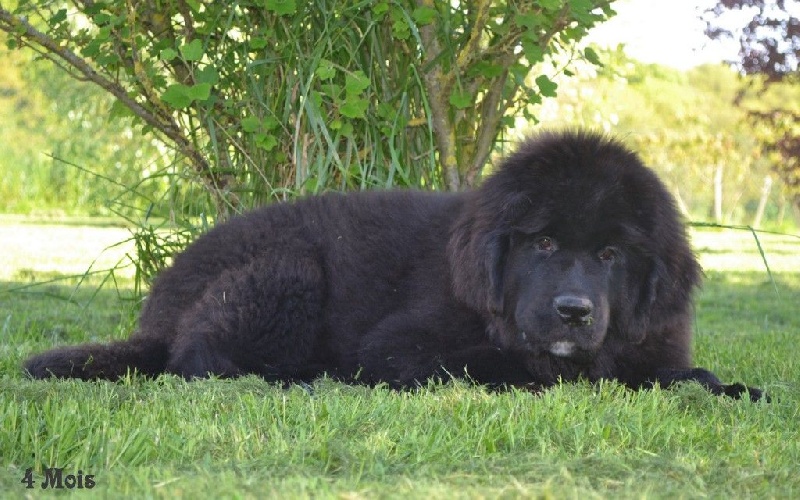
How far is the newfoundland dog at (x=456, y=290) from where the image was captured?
13.1 feet

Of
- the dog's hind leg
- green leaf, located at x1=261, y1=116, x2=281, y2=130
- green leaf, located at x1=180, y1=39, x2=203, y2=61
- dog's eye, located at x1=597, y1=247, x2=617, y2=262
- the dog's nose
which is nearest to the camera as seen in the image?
the dog's nose

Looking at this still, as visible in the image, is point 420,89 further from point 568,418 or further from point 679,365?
point 568,418

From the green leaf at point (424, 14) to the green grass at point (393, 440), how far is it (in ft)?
6.59

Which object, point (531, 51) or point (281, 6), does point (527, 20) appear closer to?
point (531, 51)

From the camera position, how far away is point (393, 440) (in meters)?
2.96

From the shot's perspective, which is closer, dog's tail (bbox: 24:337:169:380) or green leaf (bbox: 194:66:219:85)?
dog's tail (bbox: 24:337:169:380)

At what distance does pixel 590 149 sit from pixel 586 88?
15.4m

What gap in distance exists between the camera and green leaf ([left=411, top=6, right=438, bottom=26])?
5152 mm

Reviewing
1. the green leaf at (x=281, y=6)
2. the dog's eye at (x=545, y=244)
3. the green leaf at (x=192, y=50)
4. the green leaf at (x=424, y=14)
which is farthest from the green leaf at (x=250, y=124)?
the dog's eye at (x=545, y=244)

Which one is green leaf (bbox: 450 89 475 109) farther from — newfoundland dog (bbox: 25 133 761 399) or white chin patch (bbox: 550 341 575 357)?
white chin patch (bbox: 550 341 575 357)

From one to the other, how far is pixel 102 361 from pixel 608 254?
2034 millimetres

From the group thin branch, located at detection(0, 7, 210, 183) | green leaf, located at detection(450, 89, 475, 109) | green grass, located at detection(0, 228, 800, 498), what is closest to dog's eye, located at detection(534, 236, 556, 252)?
green grass, located at detection(0, 228, 800, 498)

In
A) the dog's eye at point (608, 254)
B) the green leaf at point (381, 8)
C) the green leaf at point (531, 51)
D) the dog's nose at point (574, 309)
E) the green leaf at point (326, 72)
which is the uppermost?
the green leaf at point (381, 8)

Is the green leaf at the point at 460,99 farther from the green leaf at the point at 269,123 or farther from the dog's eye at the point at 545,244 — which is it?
the dog's eye at the point at 545,244
